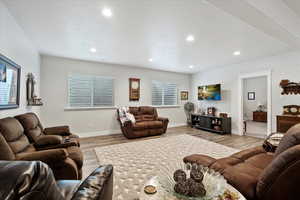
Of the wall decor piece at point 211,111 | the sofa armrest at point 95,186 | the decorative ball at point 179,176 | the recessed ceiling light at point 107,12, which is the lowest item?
the sofa armrest at point 95,186

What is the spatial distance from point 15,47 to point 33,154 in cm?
204

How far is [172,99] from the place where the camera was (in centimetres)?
672

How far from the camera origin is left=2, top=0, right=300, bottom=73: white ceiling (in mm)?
1936

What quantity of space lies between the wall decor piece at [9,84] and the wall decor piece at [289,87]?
5944 millimetres

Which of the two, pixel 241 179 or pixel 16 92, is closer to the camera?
pixel 241 179

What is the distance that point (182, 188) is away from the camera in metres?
0.92

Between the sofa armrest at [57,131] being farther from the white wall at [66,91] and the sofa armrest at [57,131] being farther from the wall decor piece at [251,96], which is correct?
the wall decor piece at [251,96]

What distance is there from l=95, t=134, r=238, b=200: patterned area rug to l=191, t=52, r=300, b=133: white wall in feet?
7.23

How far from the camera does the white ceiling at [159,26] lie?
1936mm

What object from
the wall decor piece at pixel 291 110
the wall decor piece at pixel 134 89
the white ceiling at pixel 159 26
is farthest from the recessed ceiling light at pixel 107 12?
the wall decor piece at pixel 291 110

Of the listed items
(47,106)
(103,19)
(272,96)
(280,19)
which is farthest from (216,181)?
(47,106)

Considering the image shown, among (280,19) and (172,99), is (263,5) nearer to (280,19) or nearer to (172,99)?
(280,19)

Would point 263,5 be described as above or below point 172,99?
above

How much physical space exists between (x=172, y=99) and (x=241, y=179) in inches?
222
